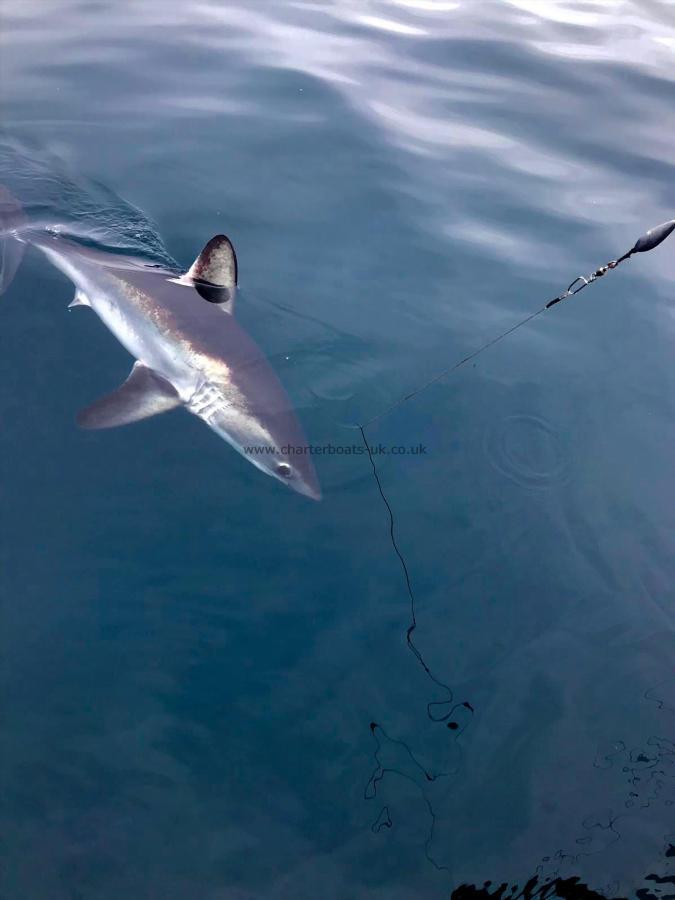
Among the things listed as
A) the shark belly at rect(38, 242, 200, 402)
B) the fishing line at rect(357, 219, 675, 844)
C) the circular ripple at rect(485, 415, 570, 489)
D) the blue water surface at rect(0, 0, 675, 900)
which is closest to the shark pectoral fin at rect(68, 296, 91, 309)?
the shark belly at rect(38, 242, 200, 402)

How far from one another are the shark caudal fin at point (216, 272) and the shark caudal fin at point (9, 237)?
1583mm

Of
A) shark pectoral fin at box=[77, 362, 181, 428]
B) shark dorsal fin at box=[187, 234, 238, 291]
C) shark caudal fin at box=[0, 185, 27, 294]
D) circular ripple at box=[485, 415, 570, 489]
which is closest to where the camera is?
shark pectoral fin at box=[77, 362, 181, 428]

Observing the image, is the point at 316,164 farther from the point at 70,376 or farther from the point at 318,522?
the point at 318,522

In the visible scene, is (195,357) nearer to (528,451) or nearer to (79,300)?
(79,300)

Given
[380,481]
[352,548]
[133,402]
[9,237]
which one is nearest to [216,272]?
[133,402]

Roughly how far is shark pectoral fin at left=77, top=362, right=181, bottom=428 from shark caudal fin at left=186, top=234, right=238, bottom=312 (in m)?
0.75

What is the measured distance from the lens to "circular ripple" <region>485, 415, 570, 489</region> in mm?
4852

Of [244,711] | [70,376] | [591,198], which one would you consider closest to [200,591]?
[244,711]

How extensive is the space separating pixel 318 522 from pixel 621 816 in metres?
2.27

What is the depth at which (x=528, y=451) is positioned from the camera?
16.4 ft

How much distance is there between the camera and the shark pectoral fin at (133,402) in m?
4.67

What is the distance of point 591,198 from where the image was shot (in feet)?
24.4

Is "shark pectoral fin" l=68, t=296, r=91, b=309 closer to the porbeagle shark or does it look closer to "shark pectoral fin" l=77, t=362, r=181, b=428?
the porbeagle shark

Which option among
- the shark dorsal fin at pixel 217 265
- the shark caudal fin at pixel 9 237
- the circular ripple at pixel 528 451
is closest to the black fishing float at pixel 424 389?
the circular ripple at pixel 528 451
